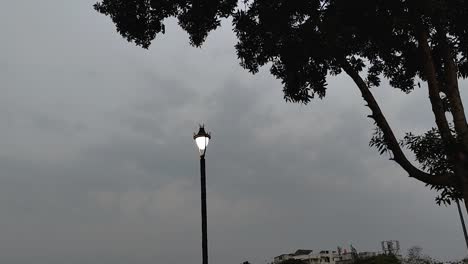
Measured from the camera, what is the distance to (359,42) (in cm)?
1148

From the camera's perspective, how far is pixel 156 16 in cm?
1218

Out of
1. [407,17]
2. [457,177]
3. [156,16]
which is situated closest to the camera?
[457,177]

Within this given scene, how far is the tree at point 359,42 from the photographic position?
9250 millimetres

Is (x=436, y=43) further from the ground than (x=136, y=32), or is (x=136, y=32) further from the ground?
(x=136, y=32)

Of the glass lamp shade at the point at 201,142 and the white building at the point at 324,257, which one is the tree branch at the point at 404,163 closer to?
the glass lamp shade at the point at 201,142

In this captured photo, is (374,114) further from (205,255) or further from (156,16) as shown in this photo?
(156,16)

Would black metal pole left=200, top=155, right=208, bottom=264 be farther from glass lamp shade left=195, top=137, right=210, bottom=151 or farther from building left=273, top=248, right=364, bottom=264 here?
building left=273, top=248, right=364, bottom=264

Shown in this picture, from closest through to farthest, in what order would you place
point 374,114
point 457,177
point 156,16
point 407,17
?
point 457,177, point 374,114, point 407,17, point 156,16

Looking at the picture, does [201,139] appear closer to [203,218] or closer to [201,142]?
[201,142]

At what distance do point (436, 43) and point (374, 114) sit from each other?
3.32m

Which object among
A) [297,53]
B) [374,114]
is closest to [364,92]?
[374,114]

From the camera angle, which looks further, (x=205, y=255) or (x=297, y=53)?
(x=297, y=53)

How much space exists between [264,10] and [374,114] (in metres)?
3.79

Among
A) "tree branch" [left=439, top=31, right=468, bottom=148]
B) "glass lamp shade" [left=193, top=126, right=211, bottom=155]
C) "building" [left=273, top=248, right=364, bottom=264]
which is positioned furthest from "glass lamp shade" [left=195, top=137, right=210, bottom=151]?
"building" [left=273, top=248, right=364, bottom=264]
